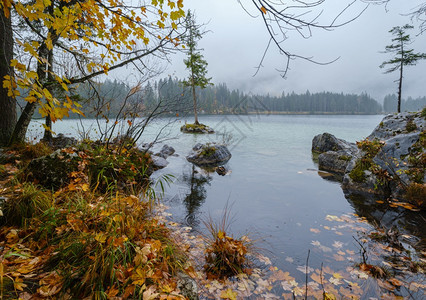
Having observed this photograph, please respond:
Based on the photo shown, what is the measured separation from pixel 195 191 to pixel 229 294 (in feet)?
13.1

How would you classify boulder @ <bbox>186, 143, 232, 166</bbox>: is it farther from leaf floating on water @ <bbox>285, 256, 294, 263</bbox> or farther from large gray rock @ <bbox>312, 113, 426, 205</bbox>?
leaf floating on water @ <bbox>285, 256, 294, 263</bbox>

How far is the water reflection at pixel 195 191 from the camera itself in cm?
487

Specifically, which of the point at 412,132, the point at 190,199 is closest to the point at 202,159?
the point at 190,199

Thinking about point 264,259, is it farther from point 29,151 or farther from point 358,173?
point 29,151

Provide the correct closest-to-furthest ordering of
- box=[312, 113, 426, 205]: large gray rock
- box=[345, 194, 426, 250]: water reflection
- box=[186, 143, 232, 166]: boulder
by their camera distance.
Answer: box=[345, 194, 426, 250]: water reflection → box=[312, 113, 426, 205]: large gray rock → box=[186, 143, 232, 166]: boulder

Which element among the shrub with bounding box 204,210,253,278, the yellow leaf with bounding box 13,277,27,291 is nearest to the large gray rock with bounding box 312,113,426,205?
the shrub with bounding box 204,210,253,278

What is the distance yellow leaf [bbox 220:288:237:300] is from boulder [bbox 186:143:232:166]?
7342 millimetres

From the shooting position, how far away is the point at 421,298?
2.53m

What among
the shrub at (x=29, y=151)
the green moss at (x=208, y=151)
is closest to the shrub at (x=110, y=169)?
the shrub at (x=29, y=151)

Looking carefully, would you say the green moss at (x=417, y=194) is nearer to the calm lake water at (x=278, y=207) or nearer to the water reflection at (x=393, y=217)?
the water reflection at (x=393, y=217)

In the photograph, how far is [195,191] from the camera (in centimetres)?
646

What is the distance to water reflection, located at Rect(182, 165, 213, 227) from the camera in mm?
4872

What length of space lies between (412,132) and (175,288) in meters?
8.25

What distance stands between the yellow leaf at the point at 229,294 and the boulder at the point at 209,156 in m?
7.34
